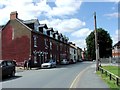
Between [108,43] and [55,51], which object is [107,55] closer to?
[108,43]

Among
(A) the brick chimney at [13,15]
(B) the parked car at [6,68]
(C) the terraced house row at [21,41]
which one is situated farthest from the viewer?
(A) the brick chimney at [13,15]

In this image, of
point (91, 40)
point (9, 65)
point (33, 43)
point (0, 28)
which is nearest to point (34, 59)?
point (33, 43)

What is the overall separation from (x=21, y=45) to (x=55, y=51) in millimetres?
19722

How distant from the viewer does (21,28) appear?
167 feet

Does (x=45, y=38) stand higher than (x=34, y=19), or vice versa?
(x=34, y=19)

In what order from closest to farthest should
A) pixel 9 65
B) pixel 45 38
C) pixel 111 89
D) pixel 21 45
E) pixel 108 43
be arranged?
pixel 111 89 < pixel 9 65 < pixel 21 45 < pixel 45 38 < pixel 108 43

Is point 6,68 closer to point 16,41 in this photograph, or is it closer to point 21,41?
point 21,41

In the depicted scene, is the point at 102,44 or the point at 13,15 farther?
the point at 102,44

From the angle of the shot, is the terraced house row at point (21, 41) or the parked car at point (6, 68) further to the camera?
the terraced house row at point (21, 41)

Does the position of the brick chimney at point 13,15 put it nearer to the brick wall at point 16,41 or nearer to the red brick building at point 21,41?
the red brick building at point 21,41

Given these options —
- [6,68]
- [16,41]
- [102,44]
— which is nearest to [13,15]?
[16,41]

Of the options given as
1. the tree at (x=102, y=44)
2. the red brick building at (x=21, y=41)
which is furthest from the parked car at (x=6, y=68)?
the tree at (x=102, y=44)

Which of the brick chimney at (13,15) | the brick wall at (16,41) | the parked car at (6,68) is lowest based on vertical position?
the parked car at (6,68)

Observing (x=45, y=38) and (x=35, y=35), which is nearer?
(x=35, y=35)
